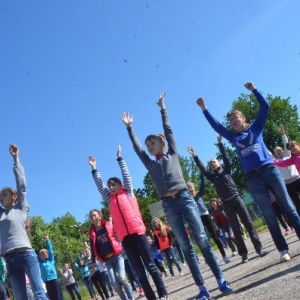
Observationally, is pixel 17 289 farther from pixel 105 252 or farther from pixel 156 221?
pixel 156 221

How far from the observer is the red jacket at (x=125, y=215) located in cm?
710

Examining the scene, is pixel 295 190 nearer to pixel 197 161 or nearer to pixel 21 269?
pixel 197 161

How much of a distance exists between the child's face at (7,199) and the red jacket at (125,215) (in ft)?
4.80

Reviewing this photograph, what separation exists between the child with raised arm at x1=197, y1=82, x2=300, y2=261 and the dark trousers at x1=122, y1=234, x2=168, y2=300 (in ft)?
5.77

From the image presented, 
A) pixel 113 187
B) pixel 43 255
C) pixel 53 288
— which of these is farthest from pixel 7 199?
pixel 43 255

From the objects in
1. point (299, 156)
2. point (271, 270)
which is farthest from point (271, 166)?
point (299, 156)

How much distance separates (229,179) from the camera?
9859mm

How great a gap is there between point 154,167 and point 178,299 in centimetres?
237

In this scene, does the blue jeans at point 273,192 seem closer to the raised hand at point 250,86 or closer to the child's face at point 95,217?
the raised hand at point 250,86

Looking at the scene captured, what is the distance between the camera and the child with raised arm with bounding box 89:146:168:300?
23.1ft

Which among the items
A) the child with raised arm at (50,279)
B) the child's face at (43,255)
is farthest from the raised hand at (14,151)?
the child's face at (43,255)

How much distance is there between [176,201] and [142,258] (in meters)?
1.43

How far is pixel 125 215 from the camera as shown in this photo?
7.13 metres

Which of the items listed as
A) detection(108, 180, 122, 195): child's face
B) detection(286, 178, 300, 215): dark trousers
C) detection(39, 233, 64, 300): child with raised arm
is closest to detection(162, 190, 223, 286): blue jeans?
detection(108, 180, 122, 195): child's face
